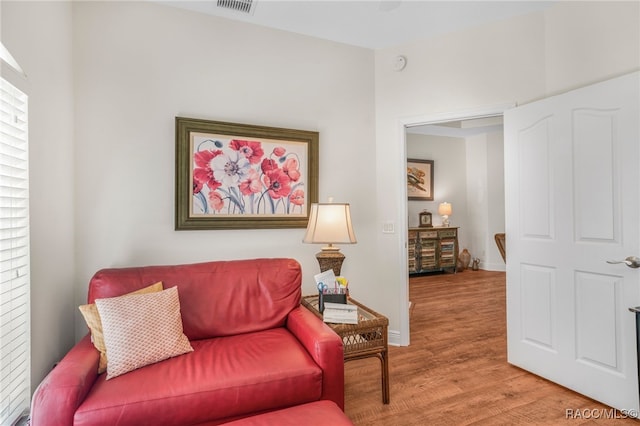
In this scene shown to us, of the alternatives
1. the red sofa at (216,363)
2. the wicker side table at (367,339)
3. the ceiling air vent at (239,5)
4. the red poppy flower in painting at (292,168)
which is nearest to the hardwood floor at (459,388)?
the wicker side table at (367,339)

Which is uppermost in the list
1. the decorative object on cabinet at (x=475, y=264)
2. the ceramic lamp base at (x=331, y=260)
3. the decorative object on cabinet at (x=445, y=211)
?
the decorative object on cabinet at (x=445, y=211)

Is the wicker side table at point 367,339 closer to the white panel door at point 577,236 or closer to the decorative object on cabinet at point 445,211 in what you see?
the white panel door at point 577,236

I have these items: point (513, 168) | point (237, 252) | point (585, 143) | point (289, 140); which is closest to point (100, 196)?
point (237, 252)

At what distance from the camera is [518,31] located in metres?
2.57

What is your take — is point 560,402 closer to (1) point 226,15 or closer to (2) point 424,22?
(2) point 424,22

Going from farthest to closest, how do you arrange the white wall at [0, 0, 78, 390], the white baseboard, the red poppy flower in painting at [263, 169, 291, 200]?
the white baseboard, the red poppy flower in painting at [263, 169, 291, 200], the white wall at [0, 0, 78, 390]

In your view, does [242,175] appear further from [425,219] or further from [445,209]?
[445,209]

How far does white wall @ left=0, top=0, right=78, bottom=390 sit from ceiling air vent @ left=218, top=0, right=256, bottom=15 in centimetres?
103

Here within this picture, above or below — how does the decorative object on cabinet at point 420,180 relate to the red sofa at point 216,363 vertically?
above

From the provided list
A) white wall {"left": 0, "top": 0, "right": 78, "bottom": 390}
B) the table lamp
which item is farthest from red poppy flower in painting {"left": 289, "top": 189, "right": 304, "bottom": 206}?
white wall {"left": 0, "top": 0, "right": 78, "bottom": 390}

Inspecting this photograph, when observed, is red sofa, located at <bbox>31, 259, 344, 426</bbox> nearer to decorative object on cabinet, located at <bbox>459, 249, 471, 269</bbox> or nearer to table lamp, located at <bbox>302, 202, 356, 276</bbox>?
table lamp, located at <bbox>302, 202, 356, 276</bbox>

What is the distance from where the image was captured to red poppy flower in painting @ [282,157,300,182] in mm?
2775

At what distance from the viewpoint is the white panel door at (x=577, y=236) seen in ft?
6.35

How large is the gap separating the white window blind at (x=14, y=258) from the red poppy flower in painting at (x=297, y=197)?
1.70m
